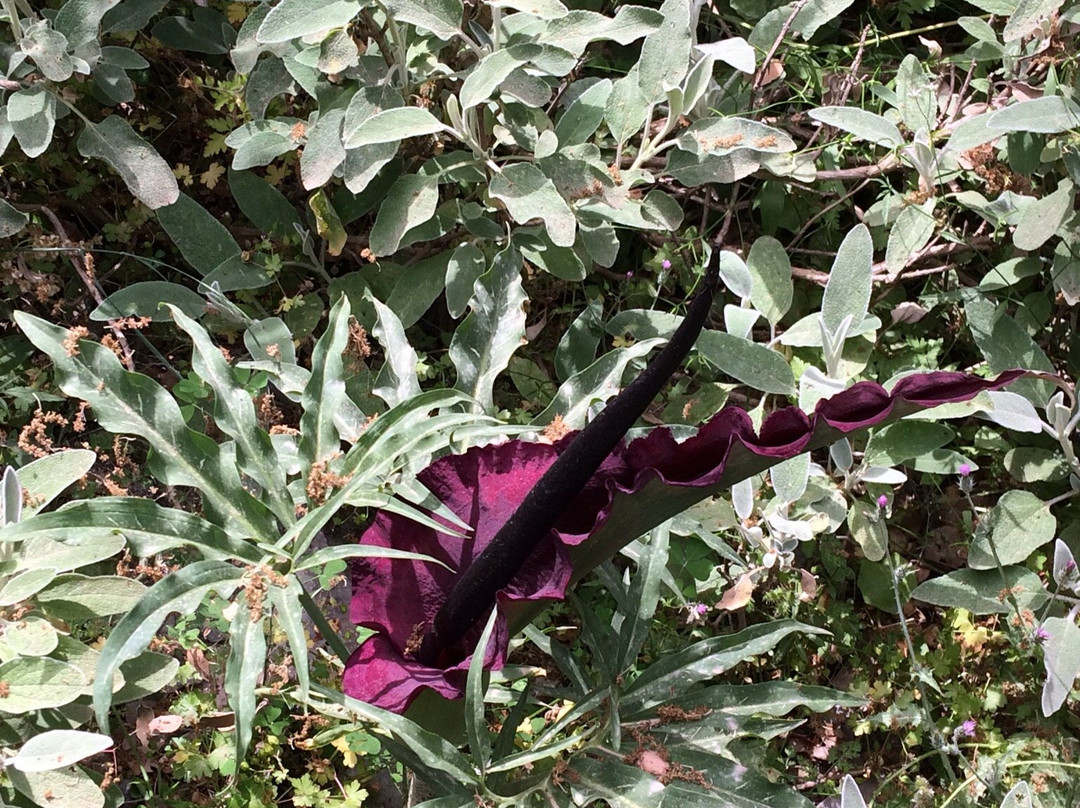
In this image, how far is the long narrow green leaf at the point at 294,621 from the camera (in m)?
0.92

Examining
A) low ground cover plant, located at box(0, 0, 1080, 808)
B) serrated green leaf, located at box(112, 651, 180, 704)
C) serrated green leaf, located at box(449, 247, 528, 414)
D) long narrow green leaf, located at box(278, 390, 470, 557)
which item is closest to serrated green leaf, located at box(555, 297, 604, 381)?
low ground cover plant, located at box(0, 0, 1080, 808)

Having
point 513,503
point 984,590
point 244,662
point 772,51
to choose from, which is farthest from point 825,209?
point 244,662

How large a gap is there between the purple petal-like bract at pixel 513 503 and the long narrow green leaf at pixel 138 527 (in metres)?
0.15

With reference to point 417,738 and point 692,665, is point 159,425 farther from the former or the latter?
point 692,665

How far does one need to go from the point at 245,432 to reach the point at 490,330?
357 millimetres

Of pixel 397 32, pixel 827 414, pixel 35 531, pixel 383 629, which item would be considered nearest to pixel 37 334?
pixel 35 531

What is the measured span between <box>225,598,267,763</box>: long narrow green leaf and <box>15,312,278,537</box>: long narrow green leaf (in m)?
0.11

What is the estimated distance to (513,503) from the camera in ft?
3.60

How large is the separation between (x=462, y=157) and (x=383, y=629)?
0.76m

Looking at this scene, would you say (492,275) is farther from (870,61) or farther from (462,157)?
(870,61)

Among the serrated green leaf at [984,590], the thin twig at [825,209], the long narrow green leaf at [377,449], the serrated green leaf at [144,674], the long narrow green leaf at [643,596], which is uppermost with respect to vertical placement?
the long narrow green leaf at [377,449]

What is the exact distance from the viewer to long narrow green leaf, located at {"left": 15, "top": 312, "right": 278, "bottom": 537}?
1058 mm

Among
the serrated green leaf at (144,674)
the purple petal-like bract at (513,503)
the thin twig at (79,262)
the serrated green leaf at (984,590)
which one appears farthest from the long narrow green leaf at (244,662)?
the serrated green leaf at (984,590)

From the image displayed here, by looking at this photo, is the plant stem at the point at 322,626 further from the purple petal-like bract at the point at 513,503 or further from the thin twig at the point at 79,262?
the thin twig at the point at 79,262
